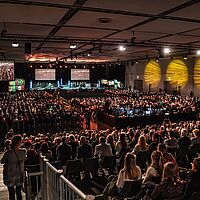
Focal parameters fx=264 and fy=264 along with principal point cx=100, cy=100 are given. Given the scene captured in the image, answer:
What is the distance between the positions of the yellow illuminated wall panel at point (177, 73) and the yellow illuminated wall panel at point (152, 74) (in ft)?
6.17

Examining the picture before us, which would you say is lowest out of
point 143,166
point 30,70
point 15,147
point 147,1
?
point 143,166

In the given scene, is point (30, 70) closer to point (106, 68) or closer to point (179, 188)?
point (106, 68)

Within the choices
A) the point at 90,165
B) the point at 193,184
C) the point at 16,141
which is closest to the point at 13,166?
the point at 16,141

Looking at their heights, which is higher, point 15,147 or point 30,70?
point 30,70

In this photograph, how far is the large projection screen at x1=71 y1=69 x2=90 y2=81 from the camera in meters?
37.7

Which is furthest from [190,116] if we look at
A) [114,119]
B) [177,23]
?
[177,23]

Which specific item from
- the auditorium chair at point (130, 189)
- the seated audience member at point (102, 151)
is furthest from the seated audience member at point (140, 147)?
the auditorium chair at point (130, 189)

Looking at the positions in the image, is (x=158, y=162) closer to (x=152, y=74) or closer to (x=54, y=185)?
(x=54, y=185)

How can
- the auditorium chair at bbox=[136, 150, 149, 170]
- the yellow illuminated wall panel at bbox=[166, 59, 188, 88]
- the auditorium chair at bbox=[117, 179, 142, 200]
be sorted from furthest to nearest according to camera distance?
the yellow illuminated wall panel at bbox=[166, 59, 188, 88] → the auditorium chair at bbox=[136, 150, 149, 170] → the auditorium chair at bbox=[117, 179, 142, 200]

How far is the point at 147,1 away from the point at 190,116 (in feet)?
42.6

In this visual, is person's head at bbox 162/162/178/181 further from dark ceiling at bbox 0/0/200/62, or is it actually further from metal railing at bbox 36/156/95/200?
dark ceiling at bbox 0/0/200/62

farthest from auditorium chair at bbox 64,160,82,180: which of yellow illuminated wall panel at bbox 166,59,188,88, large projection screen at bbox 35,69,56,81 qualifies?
large projection screen at bbox 35,69,56,81

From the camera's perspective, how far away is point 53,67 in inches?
1453

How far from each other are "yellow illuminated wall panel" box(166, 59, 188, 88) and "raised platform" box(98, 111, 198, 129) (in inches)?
342
